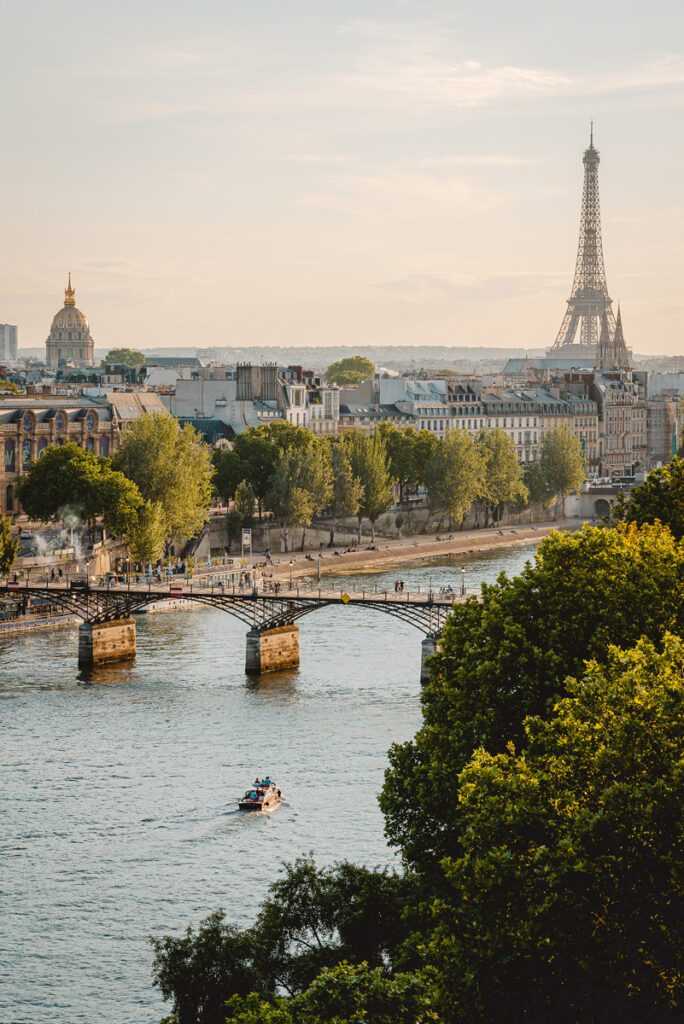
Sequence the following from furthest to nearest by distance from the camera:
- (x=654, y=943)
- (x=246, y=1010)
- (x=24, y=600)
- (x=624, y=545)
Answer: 1. (x=24, y=600)
2. (x=624, y=545)
3. (x=246, y=1010)
4. (x=654, y=943)

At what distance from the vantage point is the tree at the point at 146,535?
9994 cm

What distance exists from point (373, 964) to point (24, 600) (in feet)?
174

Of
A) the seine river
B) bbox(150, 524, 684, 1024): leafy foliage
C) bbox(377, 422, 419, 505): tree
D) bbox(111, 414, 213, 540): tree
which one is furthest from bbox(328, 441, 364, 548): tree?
bbox(150, 524, 684, 1024): leafy foliage

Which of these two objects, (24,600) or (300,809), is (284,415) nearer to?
(24,600)

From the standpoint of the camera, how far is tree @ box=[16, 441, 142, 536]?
99.1m

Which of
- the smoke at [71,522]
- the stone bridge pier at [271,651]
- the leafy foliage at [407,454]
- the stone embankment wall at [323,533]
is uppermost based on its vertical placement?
the leafy foliage at [407,454]

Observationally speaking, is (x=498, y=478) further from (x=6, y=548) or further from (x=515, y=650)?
(x=515, y=650)

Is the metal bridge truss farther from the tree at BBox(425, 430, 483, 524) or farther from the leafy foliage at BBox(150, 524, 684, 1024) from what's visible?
the tree at BBox(425, 430, 483, 524)

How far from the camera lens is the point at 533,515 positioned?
150500 millimetres

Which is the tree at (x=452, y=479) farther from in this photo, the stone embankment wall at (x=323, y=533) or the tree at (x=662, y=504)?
the tree at (x=662, y=504)

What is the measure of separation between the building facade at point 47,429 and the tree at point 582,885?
76923 millimetres

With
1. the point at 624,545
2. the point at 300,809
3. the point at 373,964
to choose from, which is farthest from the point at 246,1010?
the point at 300,809

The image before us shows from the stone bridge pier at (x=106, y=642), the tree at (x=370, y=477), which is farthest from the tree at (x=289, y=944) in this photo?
the tree at (x=370, y=477)

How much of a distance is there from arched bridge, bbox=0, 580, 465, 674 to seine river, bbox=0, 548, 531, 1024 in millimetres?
1302
